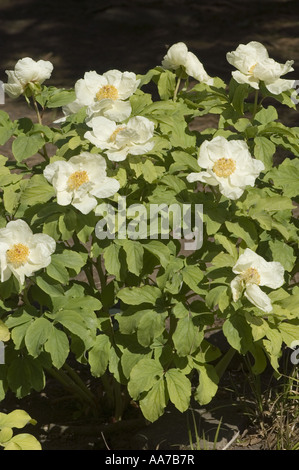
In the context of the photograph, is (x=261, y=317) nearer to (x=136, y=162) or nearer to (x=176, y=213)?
(x=176, y=213)

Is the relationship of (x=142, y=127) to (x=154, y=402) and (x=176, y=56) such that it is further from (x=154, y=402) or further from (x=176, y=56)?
(x=154, y=402)

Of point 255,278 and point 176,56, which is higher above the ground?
point 176,56

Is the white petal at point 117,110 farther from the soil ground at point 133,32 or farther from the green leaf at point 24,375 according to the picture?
the soil ground at point 133,32

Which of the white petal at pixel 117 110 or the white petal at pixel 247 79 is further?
the white petal at pixel 247 79

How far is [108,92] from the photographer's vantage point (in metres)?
2.32

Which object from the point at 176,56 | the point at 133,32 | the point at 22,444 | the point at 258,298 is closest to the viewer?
the point at 258,298

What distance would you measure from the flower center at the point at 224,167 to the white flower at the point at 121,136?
0.60 feet

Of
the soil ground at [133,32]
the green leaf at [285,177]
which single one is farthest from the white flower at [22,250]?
the soil ground at [133,32]

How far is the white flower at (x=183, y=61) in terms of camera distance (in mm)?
2527

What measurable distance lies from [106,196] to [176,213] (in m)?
0.21

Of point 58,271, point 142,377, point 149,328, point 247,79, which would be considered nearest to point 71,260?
point 58,271

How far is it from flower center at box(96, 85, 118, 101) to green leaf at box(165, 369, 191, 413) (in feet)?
2.70

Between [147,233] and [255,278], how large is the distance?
31 centimetres

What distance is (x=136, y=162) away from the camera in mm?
2182
